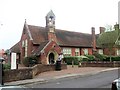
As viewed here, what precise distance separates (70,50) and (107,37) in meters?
7.88

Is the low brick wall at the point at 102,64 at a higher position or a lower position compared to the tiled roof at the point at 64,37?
lower

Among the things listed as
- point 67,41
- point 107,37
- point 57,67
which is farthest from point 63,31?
point 57,67

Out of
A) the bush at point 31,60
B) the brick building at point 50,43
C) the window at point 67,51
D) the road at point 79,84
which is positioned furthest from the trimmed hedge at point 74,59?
the road at point 79,84

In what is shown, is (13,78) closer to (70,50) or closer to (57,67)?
(57,67)

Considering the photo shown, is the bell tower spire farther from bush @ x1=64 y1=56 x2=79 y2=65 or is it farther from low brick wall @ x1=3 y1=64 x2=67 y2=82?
low brick wall @ x1=3 y1=64 x2=67 y2=82

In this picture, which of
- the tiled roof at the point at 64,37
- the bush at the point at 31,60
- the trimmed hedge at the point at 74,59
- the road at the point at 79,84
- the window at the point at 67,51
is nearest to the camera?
the road at the point at 79,84

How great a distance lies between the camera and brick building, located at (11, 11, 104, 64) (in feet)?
147

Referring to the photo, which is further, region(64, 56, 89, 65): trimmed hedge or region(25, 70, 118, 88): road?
region(64, 56, 89, 65): trimmed hedge

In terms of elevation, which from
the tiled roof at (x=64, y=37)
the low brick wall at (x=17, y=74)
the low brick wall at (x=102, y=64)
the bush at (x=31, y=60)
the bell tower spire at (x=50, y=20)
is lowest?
the low brick wall at (x=17, y=74)

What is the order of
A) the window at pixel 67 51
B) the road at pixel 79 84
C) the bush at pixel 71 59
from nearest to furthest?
1. the road at pixel 79 84
2. the bush at pixel 71 59
3. the window at pixel 67 51

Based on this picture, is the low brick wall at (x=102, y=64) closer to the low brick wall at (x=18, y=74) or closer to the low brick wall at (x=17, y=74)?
the low brick wall at (x=18, y=74)

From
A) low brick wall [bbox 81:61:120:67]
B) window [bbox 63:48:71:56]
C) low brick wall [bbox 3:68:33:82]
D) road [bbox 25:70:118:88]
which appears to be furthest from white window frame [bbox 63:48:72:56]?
road [bbox 25:70:118:88]

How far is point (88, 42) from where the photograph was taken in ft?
185

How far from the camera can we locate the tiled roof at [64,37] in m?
48.2
